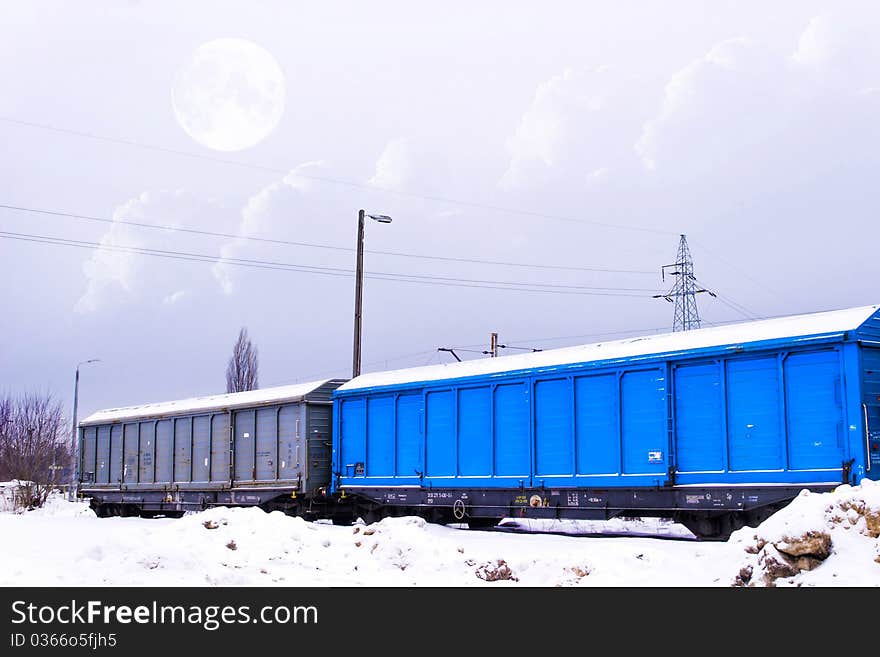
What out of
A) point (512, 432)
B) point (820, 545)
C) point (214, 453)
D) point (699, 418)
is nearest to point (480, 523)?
point (512, 432)

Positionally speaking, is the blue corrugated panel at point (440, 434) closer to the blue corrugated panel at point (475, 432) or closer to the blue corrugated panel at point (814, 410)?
the blue corrugated panel at point (475, 432)

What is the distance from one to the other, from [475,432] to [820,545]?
439 inches

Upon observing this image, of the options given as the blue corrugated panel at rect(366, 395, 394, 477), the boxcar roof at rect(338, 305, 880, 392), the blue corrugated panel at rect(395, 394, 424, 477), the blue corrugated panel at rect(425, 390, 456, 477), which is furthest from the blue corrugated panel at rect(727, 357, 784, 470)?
the blue corrugated panel at rect(366, 395, 394, 477)

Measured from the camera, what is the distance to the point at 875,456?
14289 millimetres

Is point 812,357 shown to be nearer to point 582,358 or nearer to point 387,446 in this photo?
point 582,358

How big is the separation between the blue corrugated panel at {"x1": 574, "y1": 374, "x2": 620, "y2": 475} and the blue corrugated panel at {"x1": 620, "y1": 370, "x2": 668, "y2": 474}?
8.1 inches

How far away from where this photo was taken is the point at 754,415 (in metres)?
15.7

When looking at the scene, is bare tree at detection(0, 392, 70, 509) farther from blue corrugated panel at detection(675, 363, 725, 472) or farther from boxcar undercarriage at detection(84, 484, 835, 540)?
blue corrugated panel at detection(675, 363, 725, 472)

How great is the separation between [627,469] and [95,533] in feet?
36.3

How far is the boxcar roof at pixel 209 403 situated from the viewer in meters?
25.4

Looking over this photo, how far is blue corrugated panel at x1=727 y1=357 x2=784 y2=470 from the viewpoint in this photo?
15.4 metres

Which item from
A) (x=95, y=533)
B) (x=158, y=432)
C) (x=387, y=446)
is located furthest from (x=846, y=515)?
(x=158, y=432)

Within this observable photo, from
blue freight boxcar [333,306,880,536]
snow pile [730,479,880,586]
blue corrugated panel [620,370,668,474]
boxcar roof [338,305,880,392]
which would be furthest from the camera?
blue corrugated panel [620,370,668,474]

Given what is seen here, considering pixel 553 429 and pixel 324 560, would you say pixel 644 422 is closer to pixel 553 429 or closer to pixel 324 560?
pixel 553 429
